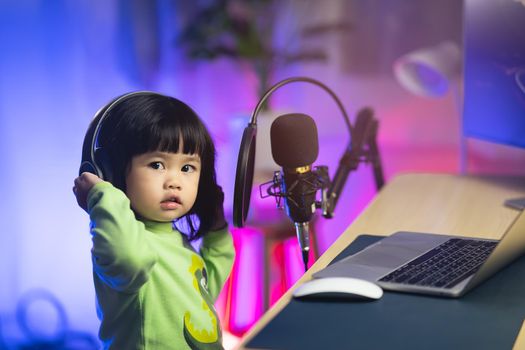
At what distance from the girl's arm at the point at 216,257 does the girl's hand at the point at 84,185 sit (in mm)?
231

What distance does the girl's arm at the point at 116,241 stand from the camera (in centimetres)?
85

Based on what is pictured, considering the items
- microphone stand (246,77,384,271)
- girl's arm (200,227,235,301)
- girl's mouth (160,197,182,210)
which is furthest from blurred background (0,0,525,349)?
girl's mouth (160,197,182,210)

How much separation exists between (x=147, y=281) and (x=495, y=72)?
0.93 m

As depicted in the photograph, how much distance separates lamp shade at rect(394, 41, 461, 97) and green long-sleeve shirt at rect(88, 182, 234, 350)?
136 centimetres

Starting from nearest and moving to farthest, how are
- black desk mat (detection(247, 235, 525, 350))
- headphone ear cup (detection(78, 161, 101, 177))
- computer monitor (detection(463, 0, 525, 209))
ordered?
black desk mat (detection(247, 235, 525, 350)) < headphone ear cup (detection(78, 161, 101, 177)) < computer monitor (detection(463, 0, 525, 209))

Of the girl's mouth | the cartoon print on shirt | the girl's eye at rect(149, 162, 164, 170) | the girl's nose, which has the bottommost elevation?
the cartoon print on shirt

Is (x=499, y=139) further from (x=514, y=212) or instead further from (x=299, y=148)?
(x=299, y=148)

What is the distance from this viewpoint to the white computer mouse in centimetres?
81

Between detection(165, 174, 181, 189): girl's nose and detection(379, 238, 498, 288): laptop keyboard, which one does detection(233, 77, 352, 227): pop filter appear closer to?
detection(165, 174, 181, 189): girl's nose

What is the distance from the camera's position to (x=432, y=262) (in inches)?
37.4

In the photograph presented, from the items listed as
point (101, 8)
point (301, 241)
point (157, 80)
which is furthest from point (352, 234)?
point (157, 80)

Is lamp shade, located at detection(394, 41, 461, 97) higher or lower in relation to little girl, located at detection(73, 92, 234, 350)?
Result: higher

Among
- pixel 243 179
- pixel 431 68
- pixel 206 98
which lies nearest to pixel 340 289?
pixel 243 179

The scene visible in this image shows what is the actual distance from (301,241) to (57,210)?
1.34 metres
